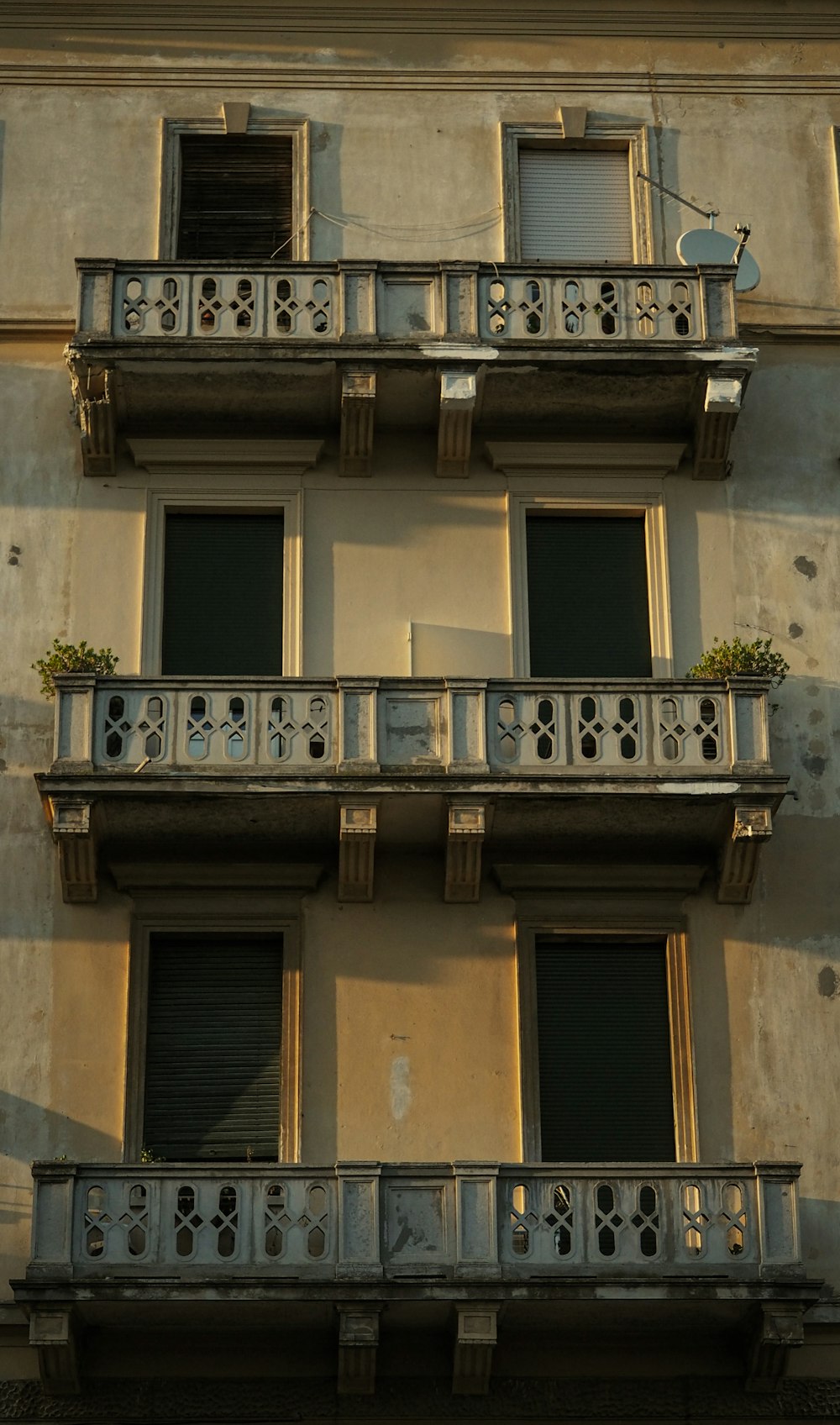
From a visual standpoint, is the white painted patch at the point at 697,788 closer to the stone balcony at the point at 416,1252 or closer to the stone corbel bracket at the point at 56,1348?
the stone balcony at the point at 416,1252

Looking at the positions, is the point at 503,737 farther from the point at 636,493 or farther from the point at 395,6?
the point at 395,6

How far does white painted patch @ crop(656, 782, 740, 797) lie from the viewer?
22625 millimetres

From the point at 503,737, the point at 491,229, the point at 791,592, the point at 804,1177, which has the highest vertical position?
the point at 491,229

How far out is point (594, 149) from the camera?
2627 centimetres

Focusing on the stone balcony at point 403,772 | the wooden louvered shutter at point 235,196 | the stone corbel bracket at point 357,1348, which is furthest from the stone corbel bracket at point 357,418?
the stone corbel bracket at point 357,1348

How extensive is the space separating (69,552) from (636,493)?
5293mm

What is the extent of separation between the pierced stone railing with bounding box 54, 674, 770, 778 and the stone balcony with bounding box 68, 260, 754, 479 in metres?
2.80

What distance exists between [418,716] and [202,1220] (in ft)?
15.6

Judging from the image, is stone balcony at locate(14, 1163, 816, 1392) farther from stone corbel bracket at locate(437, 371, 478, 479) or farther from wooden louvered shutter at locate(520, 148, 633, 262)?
wooden louvered shutter at locate(520, 148, 633, 262)

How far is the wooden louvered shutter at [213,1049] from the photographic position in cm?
2270

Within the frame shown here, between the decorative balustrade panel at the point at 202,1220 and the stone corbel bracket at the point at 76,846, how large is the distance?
293cm

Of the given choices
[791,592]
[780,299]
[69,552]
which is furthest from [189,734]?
[780,299]

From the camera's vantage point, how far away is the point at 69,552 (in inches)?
964

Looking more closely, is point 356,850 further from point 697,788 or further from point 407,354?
point 407,354
